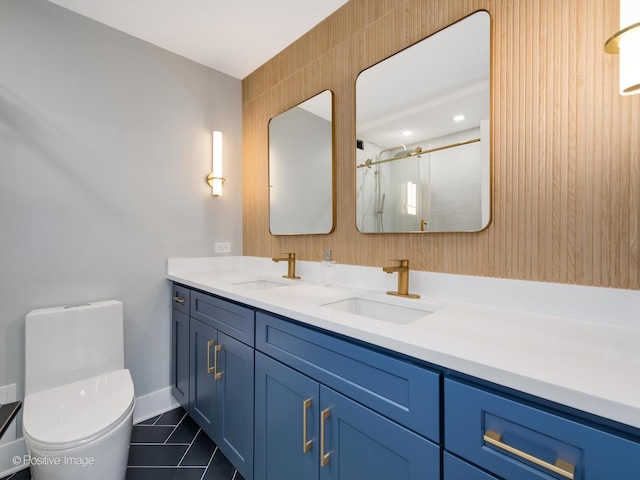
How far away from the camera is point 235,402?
1421 mm

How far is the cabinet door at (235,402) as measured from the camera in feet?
4.35

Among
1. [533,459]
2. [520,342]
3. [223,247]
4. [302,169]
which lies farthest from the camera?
[223,247]

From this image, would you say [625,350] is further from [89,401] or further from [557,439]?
[89,401]

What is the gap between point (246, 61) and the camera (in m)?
2.23

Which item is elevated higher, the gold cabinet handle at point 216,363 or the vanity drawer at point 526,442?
the vanity drawer at point 526,442

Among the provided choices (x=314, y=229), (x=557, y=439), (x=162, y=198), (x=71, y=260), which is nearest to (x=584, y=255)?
(x=557, y=439)

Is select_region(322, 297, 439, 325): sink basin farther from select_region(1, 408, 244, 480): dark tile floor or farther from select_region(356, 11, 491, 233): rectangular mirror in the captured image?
select_region(1, 408, 244, 480): dark tile floor

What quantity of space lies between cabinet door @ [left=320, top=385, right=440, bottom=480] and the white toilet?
87cm

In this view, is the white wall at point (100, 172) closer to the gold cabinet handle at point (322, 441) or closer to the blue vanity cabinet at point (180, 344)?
the blue vanity cabinet at point (180, 344)

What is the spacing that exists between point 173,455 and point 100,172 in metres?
1.69

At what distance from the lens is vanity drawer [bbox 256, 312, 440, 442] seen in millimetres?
718

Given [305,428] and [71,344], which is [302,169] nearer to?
[305,428]

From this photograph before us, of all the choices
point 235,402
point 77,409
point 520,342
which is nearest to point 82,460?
point 77,409

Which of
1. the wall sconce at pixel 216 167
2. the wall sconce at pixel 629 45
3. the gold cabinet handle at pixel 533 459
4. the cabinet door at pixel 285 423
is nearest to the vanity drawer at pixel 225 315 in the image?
the cabinet door at pixel 285 423
